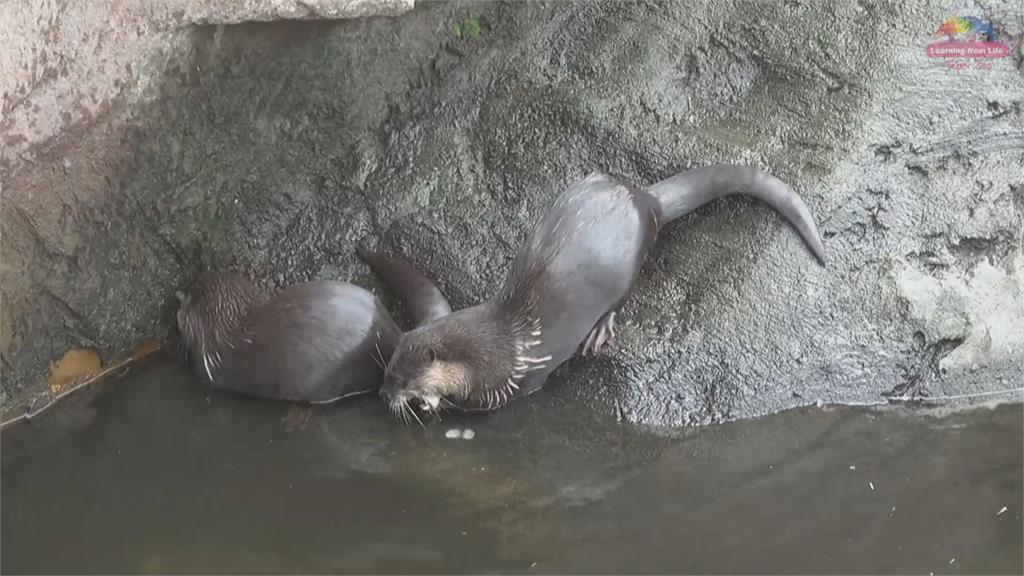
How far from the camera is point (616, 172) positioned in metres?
3.86

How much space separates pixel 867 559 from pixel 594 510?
75cm

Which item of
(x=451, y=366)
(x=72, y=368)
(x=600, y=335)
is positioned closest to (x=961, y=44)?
(x=600, y=335)

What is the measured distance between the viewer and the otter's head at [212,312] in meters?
3.70

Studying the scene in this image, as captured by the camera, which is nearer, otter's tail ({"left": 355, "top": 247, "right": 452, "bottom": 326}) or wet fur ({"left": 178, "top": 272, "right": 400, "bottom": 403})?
wet fur ({"left": 178, "top": 272, "right": 400, "bottom": 403})

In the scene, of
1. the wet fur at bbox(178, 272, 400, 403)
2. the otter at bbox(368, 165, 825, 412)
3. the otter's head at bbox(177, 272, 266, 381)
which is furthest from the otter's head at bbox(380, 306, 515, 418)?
the otter's head at bbox(177, 272, 266, 381)

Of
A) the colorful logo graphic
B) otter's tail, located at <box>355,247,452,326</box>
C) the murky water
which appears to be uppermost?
the colorful logo graphic

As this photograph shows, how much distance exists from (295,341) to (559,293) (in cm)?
90

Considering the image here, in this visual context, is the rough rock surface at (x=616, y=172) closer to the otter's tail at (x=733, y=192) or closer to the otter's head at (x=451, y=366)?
the otter's tail at (x=733, y=192)

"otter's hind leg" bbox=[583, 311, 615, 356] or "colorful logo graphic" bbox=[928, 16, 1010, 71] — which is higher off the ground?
"colorful logo graphic" bbox=[928, 16, 1010, 71]

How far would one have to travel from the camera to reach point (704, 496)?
3139 millimetres

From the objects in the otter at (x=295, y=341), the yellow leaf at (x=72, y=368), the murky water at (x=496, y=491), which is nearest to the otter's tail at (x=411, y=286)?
the otter at (x=295, y=341)

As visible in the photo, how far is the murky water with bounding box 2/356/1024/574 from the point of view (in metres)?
2.88

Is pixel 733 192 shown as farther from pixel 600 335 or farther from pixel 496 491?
pixel 496 491

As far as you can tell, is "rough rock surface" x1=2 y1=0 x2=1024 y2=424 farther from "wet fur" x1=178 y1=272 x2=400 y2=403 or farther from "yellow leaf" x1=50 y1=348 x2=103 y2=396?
"wet fur" x1=178 y1=272 x2=400 y2=403
